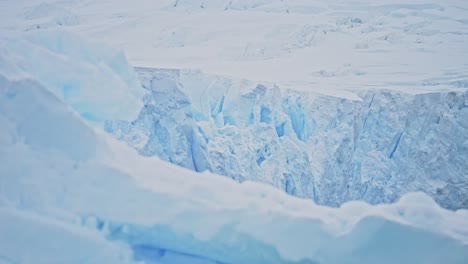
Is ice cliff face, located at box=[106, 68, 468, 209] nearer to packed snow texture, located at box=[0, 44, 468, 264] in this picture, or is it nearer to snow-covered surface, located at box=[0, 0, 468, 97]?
snow-covered surface, located at box=[0, 0, 468, 97]

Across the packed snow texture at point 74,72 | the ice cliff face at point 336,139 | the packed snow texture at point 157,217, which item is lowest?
the ice cliff face at point 336,139

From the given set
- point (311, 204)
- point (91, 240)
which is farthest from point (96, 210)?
point (311, 204)

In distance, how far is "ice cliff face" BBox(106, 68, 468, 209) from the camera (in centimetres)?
631

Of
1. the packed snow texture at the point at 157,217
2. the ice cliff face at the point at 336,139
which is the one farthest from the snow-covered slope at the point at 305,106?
the packed snow texture at the point at 157,217

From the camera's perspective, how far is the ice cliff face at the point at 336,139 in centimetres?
631

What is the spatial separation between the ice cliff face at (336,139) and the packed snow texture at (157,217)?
3932 millimetres

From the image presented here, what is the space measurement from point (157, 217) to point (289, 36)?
793cm

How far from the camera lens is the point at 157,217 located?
195 centimetres

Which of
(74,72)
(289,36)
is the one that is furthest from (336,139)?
(74,72)

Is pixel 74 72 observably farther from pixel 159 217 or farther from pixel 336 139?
pixel 336 139

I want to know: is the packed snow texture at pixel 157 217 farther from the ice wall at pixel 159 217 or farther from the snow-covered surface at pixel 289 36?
the snow-covered surface at pixel 289 36

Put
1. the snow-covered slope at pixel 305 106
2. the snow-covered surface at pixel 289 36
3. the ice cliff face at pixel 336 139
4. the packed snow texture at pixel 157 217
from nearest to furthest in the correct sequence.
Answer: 1. the packed snow texture at pixel 157 217
2. the snow-covered slope at pixel 305 106
3. the ice cliff face at pixel 336 139
4. the snow-covered surface at pixel 289 36

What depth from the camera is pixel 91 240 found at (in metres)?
1.90

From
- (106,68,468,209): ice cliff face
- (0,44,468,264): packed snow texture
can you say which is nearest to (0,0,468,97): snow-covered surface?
(106,68,468,209): ice cliff face
